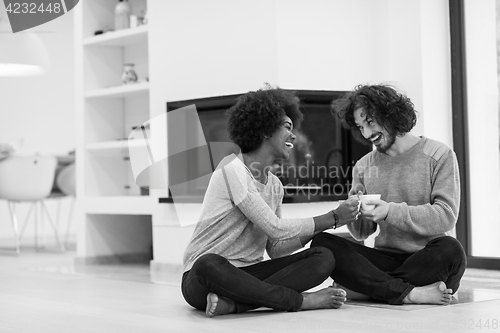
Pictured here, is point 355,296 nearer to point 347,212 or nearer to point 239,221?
point 347,212

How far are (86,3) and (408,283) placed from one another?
10.5 feet

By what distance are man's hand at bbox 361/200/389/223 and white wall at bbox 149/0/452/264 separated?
1.47 m

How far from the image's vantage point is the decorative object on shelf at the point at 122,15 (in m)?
4.88

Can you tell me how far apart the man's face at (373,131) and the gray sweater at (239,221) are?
0.42 metres

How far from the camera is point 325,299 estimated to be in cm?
255

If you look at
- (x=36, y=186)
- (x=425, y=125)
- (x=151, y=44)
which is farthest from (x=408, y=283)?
(x=36, y=186)

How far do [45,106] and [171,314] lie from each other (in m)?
6.05

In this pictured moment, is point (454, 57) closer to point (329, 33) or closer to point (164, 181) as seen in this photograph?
point (329, 33)

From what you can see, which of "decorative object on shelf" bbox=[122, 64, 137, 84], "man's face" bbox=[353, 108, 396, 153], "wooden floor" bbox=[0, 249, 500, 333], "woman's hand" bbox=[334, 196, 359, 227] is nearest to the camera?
"wooden floor" bbox=[0, 249, 500, 333]

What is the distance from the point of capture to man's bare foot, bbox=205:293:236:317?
7.97 ft

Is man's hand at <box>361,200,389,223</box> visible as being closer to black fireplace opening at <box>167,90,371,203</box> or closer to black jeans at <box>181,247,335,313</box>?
black jeans at <box>181,247,335,313</box>

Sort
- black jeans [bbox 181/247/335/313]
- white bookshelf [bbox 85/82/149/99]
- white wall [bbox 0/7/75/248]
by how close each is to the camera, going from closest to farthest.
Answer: black jeans [bbox 181/247/335/313]
white bookshelf [bbox 85/82/149/99]
white wall [bbox 0/7/75/248]

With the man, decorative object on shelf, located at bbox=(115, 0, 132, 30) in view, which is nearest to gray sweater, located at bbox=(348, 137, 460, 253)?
the man

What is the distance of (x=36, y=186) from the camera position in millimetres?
5938
